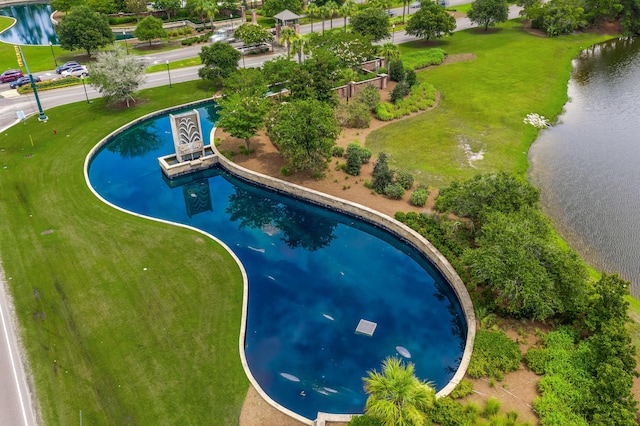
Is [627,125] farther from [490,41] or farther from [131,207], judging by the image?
[131,207]

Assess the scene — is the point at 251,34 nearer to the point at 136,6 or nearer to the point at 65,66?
the point at 65,66

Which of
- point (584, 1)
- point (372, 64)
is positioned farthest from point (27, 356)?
point (584, 1)

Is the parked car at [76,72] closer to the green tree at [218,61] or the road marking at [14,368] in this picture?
the green tree at [218,61]

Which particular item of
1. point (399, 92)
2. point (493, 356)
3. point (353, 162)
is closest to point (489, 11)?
point (399, 92)

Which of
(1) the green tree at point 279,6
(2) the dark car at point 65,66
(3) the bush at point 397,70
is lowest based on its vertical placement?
(3) the bush at point 397,70

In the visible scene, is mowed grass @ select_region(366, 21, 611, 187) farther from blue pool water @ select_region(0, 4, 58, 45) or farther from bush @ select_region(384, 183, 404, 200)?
blue pool water @ select_region(0, 4, 58, 45)

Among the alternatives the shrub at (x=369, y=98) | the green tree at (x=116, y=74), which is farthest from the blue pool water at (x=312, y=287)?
the shrub at (x=369, y=98)

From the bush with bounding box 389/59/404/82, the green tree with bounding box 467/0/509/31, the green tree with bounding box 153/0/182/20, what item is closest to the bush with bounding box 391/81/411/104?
the bush with bounding box 389/59/404/82
